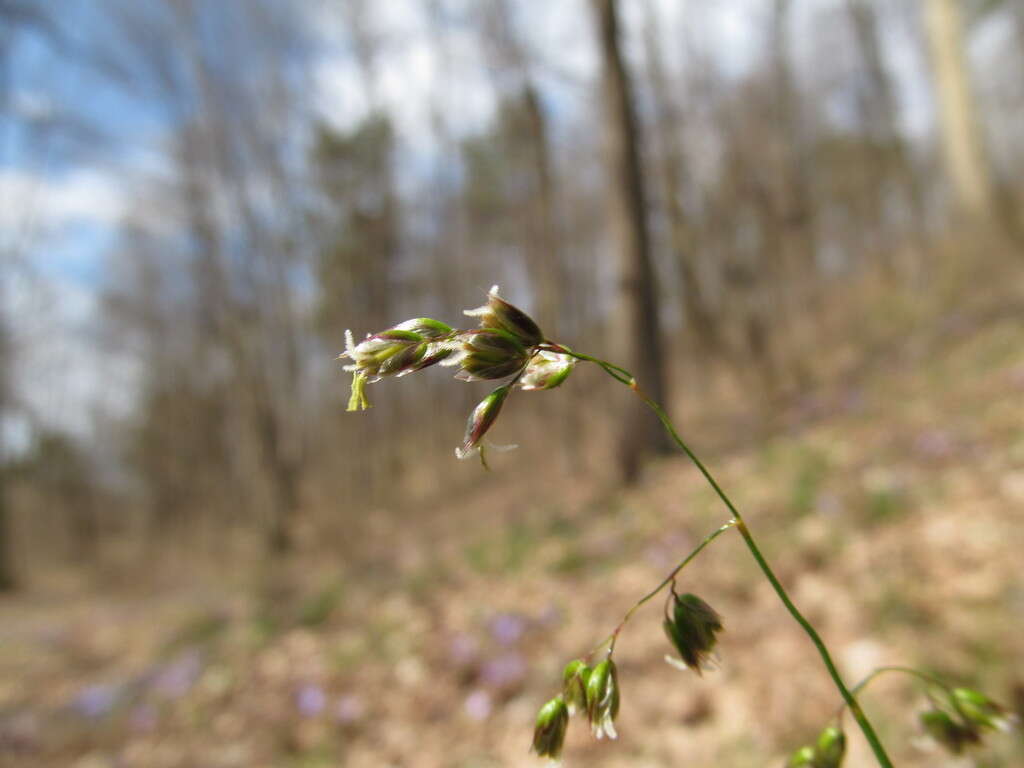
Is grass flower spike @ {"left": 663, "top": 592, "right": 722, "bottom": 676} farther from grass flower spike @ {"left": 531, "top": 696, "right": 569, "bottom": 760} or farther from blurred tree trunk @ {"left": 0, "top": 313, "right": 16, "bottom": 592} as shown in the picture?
blurred tree trunk @ {"left": 0, "top": 313, "right": 16, "bottom": 592}

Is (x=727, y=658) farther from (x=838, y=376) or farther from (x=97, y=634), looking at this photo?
(x=838, y=376)

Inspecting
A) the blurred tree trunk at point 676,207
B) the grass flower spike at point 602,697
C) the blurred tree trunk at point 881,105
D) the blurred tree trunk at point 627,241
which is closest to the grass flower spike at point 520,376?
the grass flower spike at point 602,697

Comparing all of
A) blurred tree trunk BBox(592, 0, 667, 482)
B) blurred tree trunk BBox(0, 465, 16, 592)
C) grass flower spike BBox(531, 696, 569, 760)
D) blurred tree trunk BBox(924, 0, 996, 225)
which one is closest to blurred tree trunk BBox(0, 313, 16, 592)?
blurred tree trunk BBox(0, 465, 16, 592)

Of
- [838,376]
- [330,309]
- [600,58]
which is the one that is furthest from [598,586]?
[330,309]

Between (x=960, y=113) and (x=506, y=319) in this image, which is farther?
(x=960, y=113)

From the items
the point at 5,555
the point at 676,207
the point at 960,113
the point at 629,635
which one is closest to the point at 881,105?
the point at 960,113

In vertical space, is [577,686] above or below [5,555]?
below

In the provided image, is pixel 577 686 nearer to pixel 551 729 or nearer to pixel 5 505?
pixel 551 729

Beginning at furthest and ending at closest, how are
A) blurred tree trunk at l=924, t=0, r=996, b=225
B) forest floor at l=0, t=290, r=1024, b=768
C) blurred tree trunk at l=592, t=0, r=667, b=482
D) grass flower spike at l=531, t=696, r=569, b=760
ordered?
blurred tree trunk at l=924, t=0, r=996, b=225 → blurred tree trunk at l=592, t=0, r=667, b=482 → forest floor at l=0, t=290, r=1024, b=768 → grass flower spike at l=531, t=696, r=569, b=760
